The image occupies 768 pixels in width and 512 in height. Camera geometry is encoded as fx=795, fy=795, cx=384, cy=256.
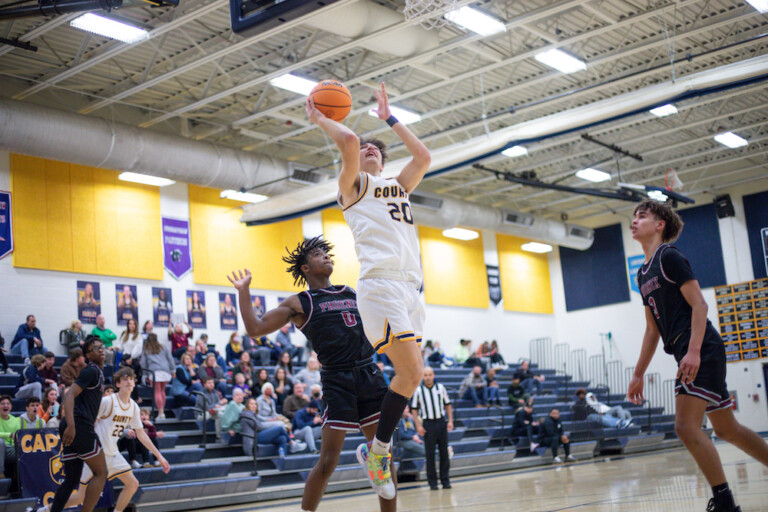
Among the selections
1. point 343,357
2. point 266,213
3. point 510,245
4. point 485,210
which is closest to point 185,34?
point 266,213

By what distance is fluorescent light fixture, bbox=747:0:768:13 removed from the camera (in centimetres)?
1400

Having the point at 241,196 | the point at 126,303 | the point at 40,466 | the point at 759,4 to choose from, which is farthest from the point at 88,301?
the point at 759,4

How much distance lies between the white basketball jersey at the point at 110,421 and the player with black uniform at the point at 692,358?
215 inches

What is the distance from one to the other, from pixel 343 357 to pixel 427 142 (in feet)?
51.9

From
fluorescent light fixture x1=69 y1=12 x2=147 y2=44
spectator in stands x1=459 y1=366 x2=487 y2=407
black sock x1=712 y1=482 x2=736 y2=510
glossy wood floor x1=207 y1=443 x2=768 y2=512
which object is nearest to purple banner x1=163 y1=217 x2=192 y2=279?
fluorescent light fixture x1=69 y1=12 x2=147 y2=44

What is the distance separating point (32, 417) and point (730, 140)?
18.0 m

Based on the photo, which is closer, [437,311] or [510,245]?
[437,311]

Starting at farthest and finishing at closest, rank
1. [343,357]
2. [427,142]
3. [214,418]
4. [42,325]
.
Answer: [427,142]
[42,325]
[214,418]
[343,357]

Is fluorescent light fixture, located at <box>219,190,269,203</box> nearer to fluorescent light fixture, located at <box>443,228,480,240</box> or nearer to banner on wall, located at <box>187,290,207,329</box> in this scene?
banner on wall, located at <box>187,290,207,329</box>

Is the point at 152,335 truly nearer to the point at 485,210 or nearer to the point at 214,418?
the point at 214,418

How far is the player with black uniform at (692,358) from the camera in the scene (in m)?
4.25

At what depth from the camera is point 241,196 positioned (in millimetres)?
18312

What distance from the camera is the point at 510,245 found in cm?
2719

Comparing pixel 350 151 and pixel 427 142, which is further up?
pixel 427 142
